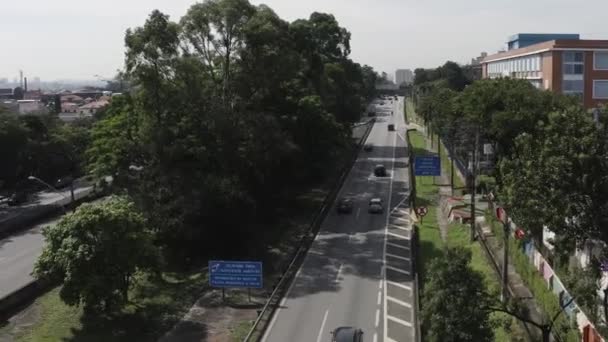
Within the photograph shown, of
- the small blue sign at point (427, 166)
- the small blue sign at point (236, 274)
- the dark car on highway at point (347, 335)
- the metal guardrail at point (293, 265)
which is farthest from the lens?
the small blue sign at point (427, 166)

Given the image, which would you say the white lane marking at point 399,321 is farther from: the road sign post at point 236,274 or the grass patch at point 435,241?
the road sign post at point 236,274

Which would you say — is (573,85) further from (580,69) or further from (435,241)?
(435,241)

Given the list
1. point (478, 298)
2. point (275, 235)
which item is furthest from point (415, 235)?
point (478, 298)

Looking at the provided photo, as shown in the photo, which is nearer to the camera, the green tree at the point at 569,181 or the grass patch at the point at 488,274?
the green tree at the point at 569,181

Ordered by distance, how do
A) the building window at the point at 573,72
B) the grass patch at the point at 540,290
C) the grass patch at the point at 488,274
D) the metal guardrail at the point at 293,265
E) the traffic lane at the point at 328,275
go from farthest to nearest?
the building window at the point at 573,72 < the traffic lane at the point at 328,275 < the metal guardrail at the point at 293,265 < the grass patch at the point at 488,274 < the grass patch at the point at 540,290

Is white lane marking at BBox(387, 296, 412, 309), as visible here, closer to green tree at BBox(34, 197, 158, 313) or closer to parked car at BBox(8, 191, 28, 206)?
green tree at BBox(34, 197, 158, 313)

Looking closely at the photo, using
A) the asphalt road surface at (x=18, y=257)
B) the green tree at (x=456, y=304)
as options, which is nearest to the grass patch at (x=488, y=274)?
the green tree at (x=456, y=304)

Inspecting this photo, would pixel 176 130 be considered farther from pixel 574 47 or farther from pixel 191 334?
pixel 574 47

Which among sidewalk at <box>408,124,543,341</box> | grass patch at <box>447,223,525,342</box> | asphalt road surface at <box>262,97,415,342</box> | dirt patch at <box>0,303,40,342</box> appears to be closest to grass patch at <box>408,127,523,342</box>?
grass patch at <box>447,223,525,342</box>

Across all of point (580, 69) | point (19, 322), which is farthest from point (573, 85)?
point (19, 322)
